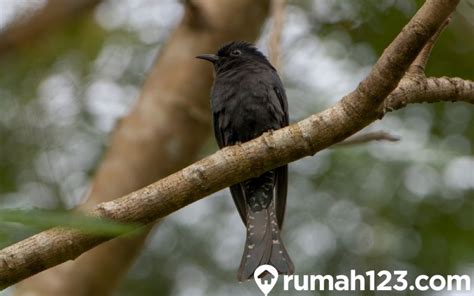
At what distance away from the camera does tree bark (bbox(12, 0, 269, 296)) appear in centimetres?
457

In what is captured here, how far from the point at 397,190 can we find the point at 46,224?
380 centimetres

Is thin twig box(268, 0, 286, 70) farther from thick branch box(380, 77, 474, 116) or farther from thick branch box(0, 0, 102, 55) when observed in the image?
thick branch box(380, 77, 474, 116)

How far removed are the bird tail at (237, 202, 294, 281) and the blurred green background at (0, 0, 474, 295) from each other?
0.81m

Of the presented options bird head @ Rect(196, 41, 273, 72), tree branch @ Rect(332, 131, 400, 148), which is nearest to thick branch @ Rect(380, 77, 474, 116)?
tree branch @ Rect(332, 131, 400, 148)

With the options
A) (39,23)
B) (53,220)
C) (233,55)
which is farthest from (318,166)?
(53,220)

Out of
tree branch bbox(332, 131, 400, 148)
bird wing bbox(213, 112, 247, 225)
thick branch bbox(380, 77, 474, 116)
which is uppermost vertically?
thick branch bbox(380, 77, 474, 116)

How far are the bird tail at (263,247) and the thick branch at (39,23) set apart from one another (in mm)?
1304

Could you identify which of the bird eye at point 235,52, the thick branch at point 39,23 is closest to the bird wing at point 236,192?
the bird eye at point 235,52

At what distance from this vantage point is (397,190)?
463 centimetres

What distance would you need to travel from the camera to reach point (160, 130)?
16.2ft

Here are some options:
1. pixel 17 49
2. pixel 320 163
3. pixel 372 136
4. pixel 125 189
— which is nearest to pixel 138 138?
pixel 125 189

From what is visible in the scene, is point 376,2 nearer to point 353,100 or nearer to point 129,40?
point 129,40

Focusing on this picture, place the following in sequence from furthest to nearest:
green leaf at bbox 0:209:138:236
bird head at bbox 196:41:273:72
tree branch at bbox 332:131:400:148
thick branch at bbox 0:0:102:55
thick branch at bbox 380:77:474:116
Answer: bird head at bbox 196:41:273:72 < tree branch at bbox 332:131:400:148 < thick branch at bbox 380:77:474:116 < thick branch at bbox 0:0:102:55 < green leaf at bbox 0:209:138:236

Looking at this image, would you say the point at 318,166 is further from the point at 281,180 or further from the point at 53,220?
the point at 53,220
